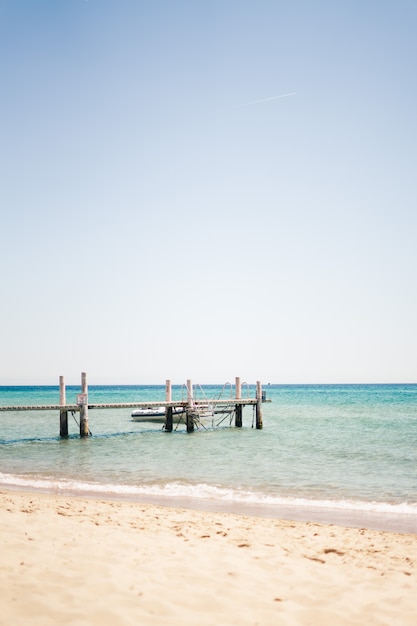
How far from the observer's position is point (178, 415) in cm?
3553

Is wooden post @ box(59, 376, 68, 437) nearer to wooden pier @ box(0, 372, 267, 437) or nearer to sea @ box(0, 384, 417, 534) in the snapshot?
wooden pier @ box(0, 372, 267, 437)

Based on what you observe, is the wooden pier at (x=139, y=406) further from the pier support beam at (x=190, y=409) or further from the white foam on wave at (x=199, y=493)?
the white foam on wave at (x=199, y=493)

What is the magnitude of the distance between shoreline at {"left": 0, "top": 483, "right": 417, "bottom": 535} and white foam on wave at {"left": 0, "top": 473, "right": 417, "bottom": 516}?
14cm

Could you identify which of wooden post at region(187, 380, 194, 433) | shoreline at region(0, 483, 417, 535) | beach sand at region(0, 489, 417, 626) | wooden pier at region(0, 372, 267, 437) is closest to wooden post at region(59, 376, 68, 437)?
wooden pier at region(0, 372, 267, 437)

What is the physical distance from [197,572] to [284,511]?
5692mm

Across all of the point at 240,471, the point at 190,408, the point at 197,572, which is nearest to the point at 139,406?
the point at 190,408

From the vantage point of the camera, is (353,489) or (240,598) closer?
(240,598)

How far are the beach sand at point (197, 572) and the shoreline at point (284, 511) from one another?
2.97ft

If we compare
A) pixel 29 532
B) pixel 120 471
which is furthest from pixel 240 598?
pixel 120 471

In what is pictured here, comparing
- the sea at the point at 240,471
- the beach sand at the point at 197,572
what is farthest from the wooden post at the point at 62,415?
the beach sand at the point at 197,572

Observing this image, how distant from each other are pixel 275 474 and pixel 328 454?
5.90 m

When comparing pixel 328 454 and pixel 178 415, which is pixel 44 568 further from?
pixel 178 415

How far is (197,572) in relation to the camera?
615cm

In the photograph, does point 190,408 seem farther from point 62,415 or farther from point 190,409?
point 62,415
